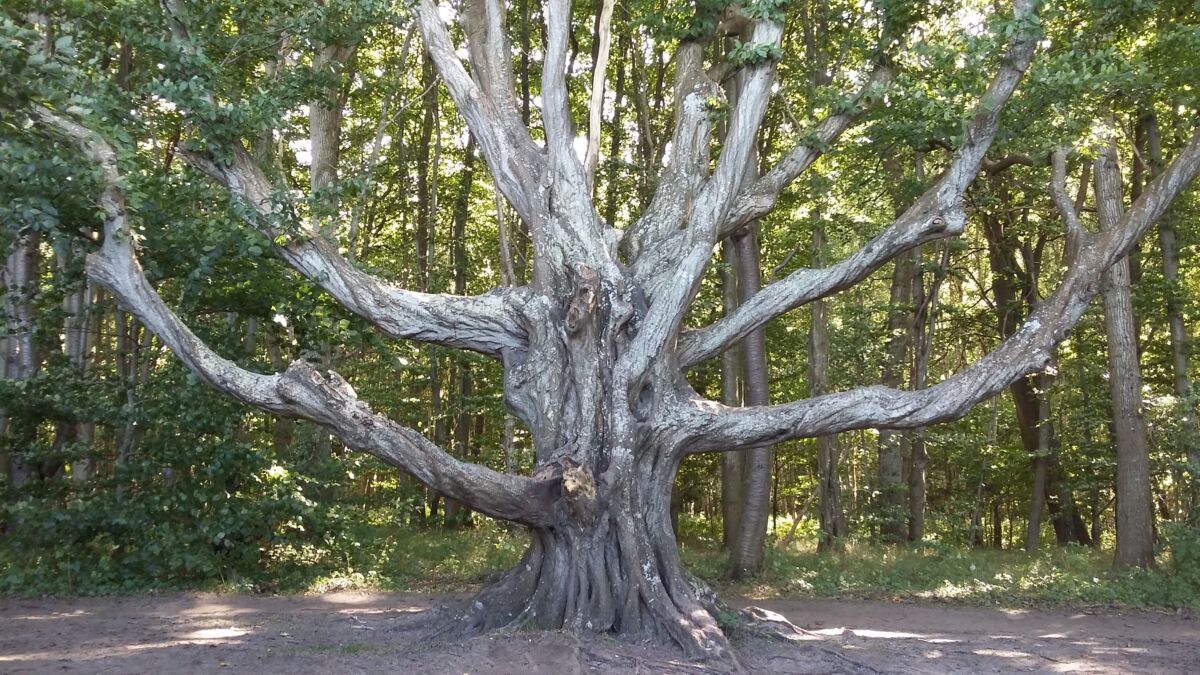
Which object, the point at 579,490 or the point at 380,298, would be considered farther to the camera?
the point at 380,298

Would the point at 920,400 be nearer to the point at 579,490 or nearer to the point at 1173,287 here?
the point at 579,490

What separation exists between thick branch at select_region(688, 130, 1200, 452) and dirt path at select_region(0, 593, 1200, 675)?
1.85m

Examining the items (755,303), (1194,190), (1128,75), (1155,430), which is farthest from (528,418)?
(1194,190)

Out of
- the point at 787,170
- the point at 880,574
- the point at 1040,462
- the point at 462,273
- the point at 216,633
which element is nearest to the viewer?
the point at 216,633

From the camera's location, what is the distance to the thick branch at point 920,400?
805 cm

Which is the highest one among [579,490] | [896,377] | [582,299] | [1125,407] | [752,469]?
[896,377]

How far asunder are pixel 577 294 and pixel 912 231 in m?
3.21

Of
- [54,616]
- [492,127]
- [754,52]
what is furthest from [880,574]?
[54,616]

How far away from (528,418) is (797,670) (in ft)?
10.6

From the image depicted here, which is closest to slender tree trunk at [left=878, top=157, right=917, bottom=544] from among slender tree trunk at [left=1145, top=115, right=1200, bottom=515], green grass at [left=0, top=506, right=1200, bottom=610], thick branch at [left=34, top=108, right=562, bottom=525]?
green grass at [left=0, top=506, right=1200, bottom=610]

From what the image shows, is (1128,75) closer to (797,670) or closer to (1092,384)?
(797,670)

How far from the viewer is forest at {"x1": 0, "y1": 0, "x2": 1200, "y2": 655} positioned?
7.78 metres

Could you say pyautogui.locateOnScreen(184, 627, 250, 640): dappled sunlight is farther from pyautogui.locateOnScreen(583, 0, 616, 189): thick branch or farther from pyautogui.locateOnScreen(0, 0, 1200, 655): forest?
pyautogui.locateOnScreen(583, 0, 616, 189): thick branch

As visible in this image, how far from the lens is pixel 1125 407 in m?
12.2
